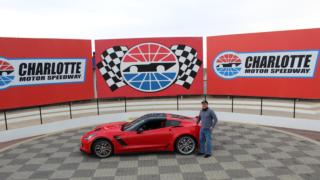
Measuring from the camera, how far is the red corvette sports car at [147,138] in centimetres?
770

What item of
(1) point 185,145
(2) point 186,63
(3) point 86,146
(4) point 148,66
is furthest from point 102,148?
(2) point 186,63

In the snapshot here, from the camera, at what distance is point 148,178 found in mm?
6387

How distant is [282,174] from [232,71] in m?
10.4

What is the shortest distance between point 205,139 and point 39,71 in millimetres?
10949

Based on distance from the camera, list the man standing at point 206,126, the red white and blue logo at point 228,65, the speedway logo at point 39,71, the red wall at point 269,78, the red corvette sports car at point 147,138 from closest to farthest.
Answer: the man standing at point 206,126 → the red corvette sports car at point 147,138 → the speedway logo at point 39,71 → the red wall at point 269,78 → the red white and blue logo at point 228,65

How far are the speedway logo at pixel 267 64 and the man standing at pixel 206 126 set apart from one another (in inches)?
367

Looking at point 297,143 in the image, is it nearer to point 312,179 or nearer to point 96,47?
point 312,179

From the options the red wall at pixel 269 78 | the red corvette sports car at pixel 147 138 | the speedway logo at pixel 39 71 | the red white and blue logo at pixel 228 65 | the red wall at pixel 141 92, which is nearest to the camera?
the red corvette sports car at pixel 147 138

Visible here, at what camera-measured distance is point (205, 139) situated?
25.9 ft

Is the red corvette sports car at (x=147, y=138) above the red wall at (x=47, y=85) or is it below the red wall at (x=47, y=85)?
below

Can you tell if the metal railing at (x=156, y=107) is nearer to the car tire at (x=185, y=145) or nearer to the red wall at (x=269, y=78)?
the red wall at (x=269, y=78)

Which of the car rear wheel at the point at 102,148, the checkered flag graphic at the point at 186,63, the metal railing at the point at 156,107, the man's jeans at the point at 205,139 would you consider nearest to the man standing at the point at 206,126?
the man's jeans at the point at 205,139

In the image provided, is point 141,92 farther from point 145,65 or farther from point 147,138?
point 147,138

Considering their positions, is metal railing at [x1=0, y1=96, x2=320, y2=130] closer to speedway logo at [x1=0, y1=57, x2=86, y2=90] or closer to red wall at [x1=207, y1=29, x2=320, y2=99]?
red wall at [x1=207, y1=29, x2=320, y2=99]
